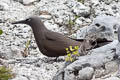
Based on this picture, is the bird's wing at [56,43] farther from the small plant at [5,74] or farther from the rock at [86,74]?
the rock at [86,74]

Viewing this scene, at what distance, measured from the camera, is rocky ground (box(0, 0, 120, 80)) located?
7.02 metres

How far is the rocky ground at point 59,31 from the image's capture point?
23.0ft

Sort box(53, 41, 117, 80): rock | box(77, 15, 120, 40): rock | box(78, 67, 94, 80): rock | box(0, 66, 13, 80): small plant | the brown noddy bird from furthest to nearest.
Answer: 1. the brown noddy bird
2. box(77, 15, 120, 40): rock
3. box(0, 66, 13, 80): small plant
4. box(53, 41, 117, 80): rock
5. box(78, 67, 94, 80): rock

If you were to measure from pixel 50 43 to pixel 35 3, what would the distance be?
3911 mm

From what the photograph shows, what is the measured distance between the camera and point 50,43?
30.7 feet

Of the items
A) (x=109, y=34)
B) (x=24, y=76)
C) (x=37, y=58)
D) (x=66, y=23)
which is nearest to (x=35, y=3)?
(x=66, y=23)

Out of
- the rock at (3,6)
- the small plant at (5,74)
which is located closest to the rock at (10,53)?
the small plant at (5,74)

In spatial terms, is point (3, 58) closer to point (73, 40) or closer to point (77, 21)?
point (73, 40)

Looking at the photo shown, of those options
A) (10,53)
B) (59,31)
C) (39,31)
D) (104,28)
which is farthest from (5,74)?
(59,31)

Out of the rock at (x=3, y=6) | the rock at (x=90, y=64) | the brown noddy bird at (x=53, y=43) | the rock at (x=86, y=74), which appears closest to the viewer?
the rock at (x=86, y=74)

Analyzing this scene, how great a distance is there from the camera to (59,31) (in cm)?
1160

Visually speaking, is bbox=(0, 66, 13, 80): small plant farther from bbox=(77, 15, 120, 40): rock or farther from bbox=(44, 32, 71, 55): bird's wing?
bbox=(77, 15, 120, 40): rock

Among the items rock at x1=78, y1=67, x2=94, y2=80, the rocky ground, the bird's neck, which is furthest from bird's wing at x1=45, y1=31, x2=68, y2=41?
rock at x1=78, y1=67, x2=94, y2=80

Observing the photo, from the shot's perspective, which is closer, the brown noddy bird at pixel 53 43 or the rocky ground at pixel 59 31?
the rocky ground at pixel 59 31
